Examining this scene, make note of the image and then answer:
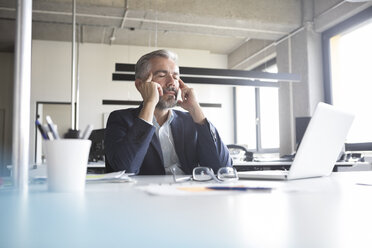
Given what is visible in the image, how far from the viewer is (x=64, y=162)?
2.61 ft

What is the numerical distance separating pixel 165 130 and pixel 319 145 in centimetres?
94

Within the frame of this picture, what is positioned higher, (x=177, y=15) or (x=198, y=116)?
(x=177, y=15)

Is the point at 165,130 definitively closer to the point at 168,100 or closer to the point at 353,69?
the point at 168,100

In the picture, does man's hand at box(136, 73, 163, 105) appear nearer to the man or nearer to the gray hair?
the man

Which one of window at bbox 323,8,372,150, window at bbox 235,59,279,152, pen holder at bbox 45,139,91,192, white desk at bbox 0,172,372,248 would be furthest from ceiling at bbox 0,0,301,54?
white desk at bbox 0,172,372,248

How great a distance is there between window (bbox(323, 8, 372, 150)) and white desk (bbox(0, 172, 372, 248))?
4.62 meters

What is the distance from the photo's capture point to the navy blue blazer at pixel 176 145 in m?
1.64

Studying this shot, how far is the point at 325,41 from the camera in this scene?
5.49 metres

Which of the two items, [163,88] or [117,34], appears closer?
[163,88]

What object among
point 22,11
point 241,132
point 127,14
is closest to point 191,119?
point 22,11

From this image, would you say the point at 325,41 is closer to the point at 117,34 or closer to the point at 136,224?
the point at 117,34

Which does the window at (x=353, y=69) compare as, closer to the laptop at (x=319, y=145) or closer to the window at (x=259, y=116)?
the window at (x=259, y=116)

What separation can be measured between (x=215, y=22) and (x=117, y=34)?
234cm

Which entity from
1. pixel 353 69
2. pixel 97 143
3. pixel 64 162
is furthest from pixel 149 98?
pixel 353 69
